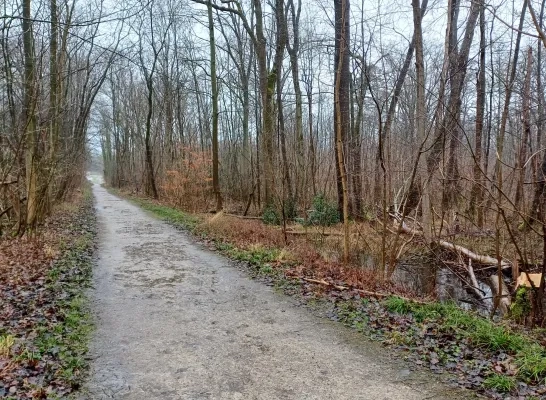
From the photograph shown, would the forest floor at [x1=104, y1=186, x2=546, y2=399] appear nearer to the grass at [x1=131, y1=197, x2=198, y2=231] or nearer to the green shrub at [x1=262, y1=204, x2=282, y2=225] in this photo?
the grass at [x1=131, y1=197, x2=198, y2=231]

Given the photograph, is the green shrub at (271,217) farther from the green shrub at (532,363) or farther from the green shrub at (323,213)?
the green shrub at (532,363)

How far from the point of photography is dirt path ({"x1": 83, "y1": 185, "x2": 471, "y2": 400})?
3.90 meters

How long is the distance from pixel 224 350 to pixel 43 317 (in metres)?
2.59

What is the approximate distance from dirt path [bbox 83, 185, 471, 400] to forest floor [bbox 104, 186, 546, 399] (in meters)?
0.27

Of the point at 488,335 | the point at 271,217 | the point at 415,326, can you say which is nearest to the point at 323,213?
the point at 271,217

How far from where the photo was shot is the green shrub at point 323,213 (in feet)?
49.3

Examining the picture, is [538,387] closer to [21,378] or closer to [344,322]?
[344,322]

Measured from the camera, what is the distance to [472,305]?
7969 millimetres

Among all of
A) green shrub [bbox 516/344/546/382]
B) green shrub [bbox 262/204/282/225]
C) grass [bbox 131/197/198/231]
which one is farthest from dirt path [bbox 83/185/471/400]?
green shrub [bbox 262/204/282/225]

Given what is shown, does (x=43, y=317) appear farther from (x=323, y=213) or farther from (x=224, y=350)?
(x=323, y=213)

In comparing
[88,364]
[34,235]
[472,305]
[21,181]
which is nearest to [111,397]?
[88,364]

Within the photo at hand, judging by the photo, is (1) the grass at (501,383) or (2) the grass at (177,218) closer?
(1) the grass at (501,383)

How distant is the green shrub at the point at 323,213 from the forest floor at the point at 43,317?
7.71m

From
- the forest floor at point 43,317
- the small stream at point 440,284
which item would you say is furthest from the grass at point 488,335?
the forest floor at point 43,317
